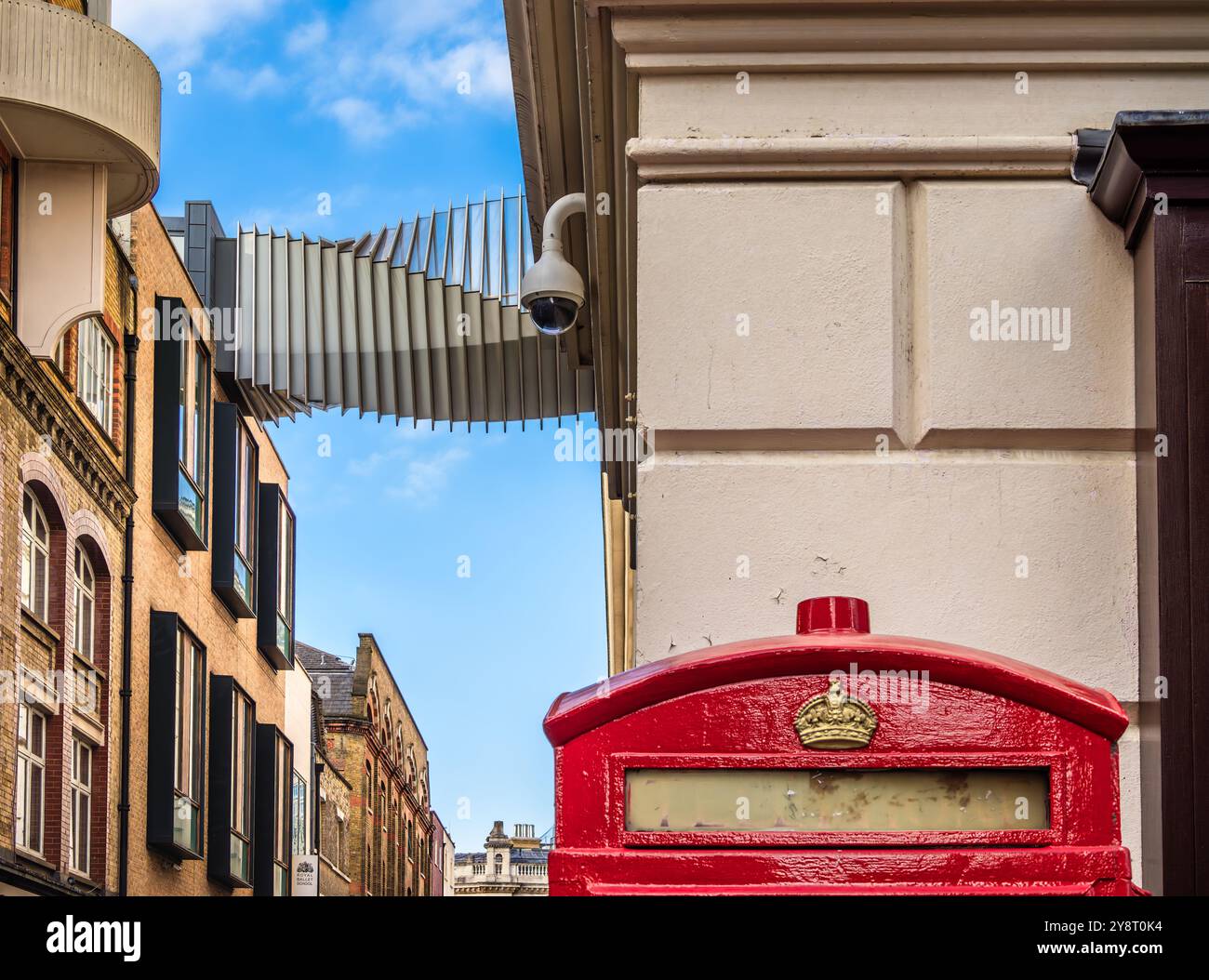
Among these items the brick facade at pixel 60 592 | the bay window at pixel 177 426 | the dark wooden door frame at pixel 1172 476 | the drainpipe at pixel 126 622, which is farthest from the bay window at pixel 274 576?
the dark wooden door frame at pixel 1172 476

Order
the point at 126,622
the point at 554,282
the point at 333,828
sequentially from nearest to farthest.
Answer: the point at 554,282
the point at 126,622
the point at 333,828

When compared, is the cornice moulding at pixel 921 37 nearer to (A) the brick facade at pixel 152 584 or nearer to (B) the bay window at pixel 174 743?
(A) the brick facade at pixel 152 584

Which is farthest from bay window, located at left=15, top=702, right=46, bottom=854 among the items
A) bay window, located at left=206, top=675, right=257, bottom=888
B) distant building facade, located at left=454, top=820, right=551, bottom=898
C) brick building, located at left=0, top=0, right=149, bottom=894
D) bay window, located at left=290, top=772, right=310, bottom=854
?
distant building facade, located at left=454, top=820, right=551, bottom=898

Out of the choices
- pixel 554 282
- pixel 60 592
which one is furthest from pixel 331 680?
pixel 554 282

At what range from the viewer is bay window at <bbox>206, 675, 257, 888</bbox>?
99.5ft

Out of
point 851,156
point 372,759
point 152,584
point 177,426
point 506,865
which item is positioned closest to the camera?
point 851,156

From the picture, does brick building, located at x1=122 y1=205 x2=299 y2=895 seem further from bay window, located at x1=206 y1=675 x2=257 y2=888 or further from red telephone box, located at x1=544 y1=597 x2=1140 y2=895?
red telephone box, located at x1=544 y1=597 x2=1140 y2=895

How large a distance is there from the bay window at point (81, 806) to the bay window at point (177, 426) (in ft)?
16.4

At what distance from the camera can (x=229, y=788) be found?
30.9 metres

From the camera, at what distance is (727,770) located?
10.3 feet

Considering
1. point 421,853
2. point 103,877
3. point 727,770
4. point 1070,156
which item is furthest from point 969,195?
point 421,853

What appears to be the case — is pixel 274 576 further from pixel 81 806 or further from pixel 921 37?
pixel 921 37

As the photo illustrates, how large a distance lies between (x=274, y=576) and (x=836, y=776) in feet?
110
